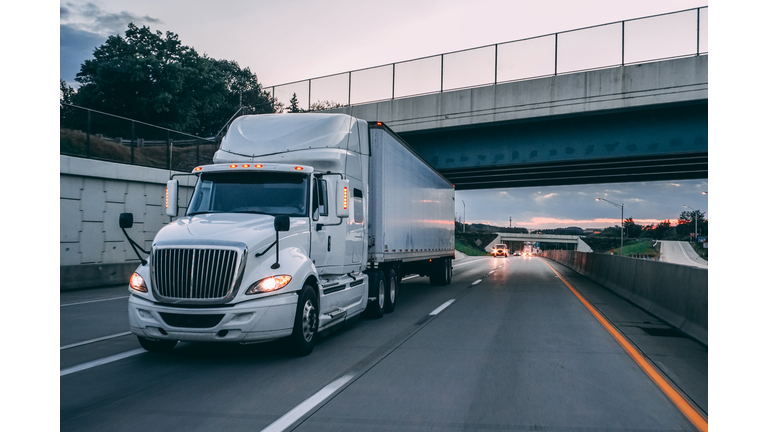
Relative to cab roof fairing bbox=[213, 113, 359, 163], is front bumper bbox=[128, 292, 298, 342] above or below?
below

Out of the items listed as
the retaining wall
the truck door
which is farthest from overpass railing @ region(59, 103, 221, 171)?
the truck door

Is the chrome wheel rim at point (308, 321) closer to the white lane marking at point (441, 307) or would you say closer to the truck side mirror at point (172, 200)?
the truck side mirror at point (172, 200)

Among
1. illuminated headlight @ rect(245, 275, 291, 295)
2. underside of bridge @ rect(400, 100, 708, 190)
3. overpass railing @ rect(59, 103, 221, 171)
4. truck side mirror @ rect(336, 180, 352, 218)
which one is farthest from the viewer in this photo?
underside of bridge @ rect(400, 100, 708, 190)

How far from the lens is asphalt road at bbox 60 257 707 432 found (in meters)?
5.11

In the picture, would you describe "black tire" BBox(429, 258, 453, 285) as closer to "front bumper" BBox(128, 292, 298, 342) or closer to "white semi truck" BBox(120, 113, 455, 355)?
"white semi truck" BBox(120, 113, 455, 355)

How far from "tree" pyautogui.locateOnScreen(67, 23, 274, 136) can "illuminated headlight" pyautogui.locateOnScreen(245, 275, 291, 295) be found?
36.2 m

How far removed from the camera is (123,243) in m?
20.2

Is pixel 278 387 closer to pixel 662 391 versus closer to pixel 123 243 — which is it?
pixel 662 391

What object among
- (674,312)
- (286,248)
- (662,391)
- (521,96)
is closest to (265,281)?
(286,248)

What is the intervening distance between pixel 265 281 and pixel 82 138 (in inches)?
576

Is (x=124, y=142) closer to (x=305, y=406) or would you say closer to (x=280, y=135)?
(x=280, y=135)

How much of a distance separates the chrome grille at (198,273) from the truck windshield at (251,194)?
141 cm

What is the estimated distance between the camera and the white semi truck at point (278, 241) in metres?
6.88

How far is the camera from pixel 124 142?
20.3m
